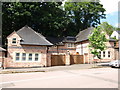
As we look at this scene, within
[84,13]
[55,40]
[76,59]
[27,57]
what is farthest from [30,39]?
[84,13]

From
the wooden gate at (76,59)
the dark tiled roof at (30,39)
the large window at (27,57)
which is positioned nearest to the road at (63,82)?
the large window at (27,57)

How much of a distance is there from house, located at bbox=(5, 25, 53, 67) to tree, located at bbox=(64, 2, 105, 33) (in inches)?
959

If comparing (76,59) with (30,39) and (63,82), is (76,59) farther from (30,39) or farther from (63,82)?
(63,82)

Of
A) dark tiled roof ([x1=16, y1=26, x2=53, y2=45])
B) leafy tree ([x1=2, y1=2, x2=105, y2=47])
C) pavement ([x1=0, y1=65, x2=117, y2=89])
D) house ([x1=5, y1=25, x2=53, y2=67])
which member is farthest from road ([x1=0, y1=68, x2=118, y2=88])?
leafy tree ([x1=2, y1=2, x2=105, y2=47])

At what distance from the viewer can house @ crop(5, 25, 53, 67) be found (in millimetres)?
20906

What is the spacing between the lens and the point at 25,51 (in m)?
21.5

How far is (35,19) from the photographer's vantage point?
104 ft

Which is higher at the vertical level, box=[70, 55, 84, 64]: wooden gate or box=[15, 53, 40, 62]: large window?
box=[15, 53, 40, 62]: large window

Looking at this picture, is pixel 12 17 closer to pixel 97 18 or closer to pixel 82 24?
pixel 82 24

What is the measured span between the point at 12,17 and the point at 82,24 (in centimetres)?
2576

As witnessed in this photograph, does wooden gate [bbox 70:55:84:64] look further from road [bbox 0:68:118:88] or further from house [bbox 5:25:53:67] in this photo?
road [bbox 0:68:118:88]

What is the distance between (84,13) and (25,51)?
32534 mm

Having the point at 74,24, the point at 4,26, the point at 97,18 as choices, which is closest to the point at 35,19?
the point at 4,26

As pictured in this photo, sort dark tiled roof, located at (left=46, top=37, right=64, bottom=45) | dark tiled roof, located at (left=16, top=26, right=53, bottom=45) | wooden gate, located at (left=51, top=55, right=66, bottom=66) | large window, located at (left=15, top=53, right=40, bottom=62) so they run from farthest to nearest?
1. dark tiled roof, located at (left=46, top=37, right=64, bottom=45)
2. wooden gate, located at (left=51, top=55, right=66, bottom=66)
3. dark tiled roof, located at (left=16, top=26, right=53, bottom=45)
4. large window, located at (left=15, top=53, right=40, bottom=62)
